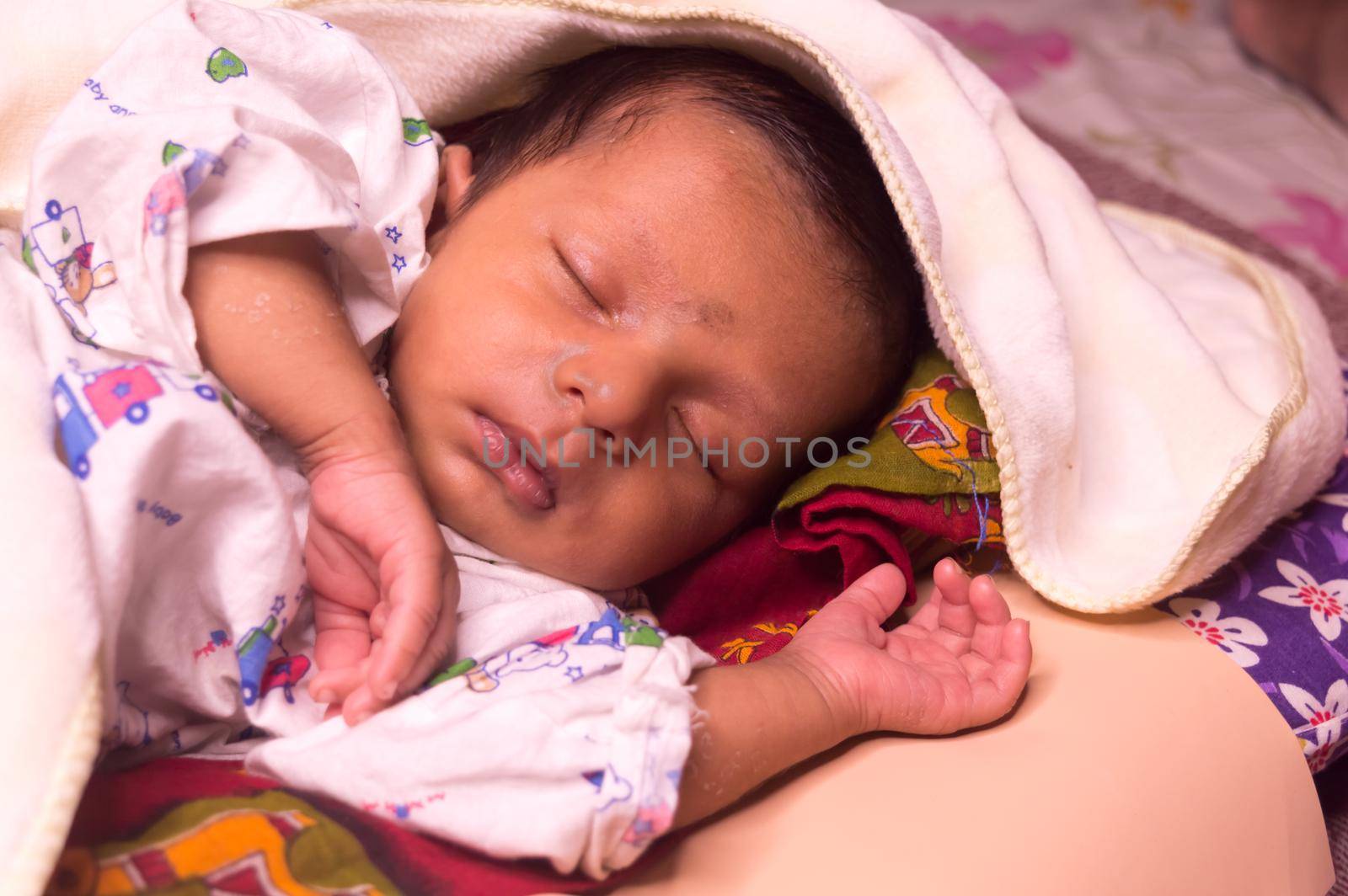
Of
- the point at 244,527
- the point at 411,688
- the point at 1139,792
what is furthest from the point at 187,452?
the point at 1139,792

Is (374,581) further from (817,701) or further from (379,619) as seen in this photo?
(817,701)

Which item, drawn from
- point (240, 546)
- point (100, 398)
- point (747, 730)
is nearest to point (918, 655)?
point (747, 730)

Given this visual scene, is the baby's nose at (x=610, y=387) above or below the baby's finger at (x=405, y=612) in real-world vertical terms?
above

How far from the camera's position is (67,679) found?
70cm

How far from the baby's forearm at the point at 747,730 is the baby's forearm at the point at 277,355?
0.32 m

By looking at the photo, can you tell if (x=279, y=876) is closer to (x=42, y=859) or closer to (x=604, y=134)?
(x=42, y=859)

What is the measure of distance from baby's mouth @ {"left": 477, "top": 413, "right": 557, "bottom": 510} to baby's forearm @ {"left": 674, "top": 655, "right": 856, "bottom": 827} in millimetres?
213

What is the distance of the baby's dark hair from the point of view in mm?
1084

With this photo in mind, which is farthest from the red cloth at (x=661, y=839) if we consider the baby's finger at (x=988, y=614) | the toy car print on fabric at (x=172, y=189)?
the toy car print on fabric at (x=172, y=189)

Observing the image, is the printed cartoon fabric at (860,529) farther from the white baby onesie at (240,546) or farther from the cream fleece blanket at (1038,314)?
the white baby onesie at (240,546)

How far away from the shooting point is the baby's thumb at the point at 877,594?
105 centimetres

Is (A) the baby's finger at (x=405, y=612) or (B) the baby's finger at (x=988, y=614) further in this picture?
(B) the baby's finger at (x=988, y=614)

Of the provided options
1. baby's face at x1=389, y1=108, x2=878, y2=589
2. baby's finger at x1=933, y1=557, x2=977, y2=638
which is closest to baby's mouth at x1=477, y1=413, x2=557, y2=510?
baby's face at x1=389, y1=108, x2=878, y2=589

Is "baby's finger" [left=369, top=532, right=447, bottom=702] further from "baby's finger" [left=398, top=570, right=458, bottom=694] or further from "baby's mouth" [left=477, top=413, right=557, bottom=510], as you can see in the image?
"baby's mouth" [left=477, top=413, right=557, bottom=510]
